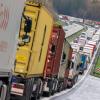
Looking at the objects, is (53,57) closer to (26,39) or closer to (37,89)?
(37,89)

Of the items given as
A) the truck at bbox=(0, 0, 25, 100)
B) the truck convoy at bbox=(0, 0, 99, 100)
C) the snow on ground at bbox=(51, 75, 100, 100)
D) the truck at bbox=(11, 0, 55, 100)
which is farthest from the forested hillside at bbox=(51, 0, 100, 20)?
the truck at bbox=(0, 0, 25, 100)

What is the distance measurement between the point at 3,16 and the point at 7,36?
771 millimetres

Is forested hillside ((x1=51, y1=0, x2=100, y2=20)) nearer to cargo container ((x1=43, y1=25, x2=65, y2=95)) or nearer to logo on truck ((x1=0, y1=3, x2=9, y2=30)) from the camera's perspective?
cargo container ((x1=43, y1=25, x2=65, y2=95))

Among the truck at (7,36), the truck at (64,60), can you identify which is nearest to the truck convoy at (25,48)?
the truck at (7,36)

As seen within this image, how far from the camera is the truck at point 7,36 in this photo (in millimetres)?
11695

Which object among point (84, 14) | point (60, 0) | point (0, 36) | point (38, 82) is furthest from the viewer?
point (84, 14)

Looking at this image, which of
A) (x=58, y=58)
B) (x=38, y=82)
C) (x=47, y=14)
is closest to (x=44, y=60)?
(x=38, y=82)

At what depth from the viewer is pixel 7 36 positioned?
482 inches

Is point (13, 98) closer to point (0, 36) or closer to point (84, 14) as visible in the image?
point (0, 36)

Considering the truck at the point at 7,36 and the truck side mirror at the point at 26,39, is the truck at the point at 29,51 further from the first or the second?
the truck at the point at 7,36

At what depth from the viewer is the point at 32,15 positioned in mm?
18578

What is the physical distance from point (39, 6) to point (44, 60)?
412 cm

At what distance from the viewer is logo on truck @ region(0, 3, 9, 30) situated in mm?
11401

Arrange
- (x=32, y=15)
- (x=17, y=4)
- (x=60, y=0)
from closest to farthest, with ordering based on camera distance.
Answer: (x=17, y=4)
(x=32, y=15)
(x=60, y=0)
